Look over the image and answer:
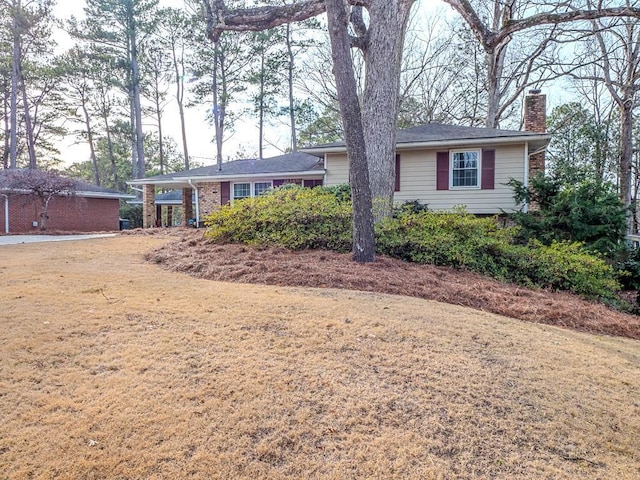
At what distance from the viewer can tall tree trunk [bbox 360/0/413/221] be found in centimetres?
802

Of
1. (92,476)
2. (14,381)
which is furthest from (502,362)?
(14,381)

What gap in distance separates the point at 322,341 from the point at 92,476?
1698mm

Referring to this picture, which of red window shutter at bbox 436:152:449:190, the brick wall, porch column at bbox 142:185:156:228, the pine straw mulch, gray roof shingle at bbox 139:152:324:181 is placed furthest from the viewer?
porch column at bbox 142:185:156:228

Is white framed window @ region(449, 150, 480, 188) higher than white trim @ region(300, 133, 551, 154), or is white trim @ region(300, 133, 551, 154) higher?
white trim @ region(300, 133, 551, 154)

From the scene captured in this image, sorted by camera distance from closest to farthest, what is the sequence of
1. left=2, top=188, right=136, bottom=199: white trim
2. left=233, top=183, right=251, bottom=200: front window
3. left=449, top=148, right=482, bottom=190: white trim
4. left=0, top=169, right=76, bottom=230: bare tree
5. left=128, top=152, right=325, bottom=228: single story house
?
1. left=449, top=148, right=482, bottom=190: white trim
2. left=128, top=152, right=325, bottom=228: single story house
3. left=0, top=169, right=76, bottom=230: bare tree
4. left=233, top=183, right=251, bottom=200: front window
5. left=2, top=188, right=136, bottom=199: white trim

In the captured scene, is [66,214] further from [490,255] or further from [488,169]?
[490,255]

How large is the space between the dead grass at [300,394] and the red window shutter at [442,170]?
29.3 feet

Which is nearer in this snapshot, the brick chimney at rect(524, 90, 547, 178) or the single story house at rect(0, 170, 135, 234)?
the brick chimney at rect(524, 90, 547, 178)

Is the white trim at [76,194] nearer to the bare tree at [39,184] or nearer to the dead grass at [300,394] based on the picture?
the bare tree at [39,184]

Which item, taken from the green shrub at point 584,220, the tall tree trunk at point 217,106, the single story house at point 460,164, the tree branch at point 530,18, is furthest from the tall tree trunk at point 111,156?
the green shrub at point 584,220

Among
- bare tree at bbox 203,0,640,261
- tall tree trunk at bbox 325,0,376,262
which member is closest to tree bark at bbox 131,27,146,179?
bare tree at bbox 203,0,640,261

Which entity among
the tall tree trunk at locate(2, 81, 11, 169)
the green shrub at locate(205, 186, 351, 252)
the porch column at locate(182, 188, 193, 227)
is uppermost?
the tall tree trunk at locate(2, 81, 11, 169)

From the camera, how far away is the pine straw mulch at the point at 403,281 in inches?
180

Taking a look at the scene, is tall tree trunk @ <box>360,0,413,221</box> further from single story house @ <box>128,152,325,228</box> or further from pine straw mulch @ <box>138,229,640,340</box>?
single story house @ <box>128,152,325,228</box>
